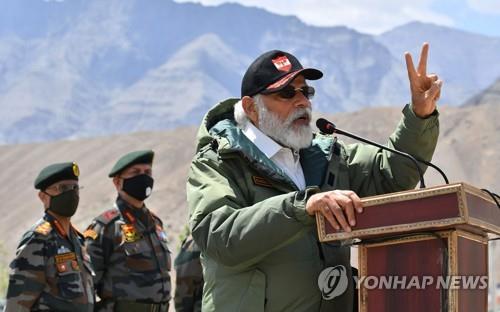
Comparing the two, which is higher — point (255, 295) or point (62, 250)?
point (62, 250)

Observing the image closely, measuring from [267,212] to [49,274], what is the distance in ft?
12.6

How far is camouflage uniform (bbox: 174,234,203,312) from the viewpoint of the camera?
8125 millimetres

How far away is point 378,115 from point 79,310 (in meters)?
72.3

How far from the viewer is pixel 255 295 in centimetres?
364

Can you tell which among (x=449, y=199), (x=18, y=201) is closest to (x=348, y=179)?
(x=449, y=199)

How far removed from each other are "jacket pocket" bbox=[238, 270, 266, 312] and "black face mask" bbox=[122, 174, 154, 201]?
15.3 ft

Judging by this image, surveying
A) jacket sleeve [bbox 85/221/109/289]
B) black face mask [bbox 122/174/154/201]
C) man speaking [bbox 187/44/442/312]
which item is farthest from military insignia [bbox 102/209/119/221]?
man speaking [bbox 187/44/442/312]

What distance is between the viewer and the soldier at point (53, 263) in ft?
22.3

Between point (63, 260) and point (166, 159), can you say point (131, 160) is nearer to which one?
point (63, 260)

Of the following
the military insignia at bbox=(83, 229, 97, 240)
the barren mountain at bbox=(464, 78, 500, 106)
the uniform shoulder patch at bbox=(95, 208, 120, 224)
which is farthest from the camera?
the barren mountain at bbox=(464, 78, 500, 106)

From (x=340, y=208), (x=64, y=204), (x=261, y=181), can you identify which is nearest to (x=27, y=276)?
(x=64, y=204)

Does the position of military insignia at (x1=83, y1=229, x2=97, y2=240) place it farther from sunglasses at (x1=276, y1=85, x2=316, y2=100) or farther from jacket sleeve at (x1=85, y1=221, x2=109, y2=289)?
sunglasses at (x1=276, y1=85, x2=316, y2=100)

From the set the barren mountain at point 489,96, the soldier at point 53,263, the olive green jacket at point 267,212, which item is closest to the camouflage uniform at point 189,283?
the soldier at point 53,263

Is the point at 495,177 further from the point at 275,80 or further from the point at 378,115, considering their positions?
the point at 275,80
